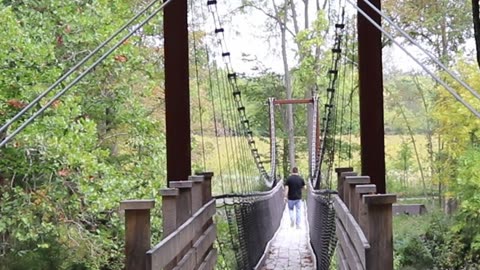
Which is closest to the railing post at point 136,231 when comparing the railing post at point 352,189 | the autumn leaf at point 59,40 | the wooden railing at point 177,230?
the wooden railing at point 177,230

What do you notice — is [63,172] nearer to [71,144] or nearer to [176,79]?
[71,144]

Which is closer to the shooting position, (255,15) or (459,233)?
(459,233)

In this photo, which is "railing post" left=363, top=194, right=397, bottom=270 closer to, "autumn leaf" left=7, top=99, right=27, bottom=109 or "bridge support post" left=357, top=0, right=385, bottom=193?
"bridge support post" left=357, top=0, right=385, bottom=193

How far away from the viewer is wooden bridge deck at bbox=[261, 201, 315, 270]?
5.36 metres

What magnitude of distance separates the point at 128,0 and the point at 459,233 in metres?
5.78

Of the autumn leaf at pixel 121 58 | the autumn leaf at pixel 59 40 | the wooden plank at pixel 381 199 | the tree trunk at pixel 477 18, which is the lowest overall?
the wooden plank at pixel 381 199

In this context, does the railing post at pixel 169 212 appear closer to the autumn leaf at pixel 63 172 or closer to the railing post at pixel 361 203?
the railing post at pixel 361 203

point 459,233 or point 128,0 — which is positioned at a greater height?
point 128,0

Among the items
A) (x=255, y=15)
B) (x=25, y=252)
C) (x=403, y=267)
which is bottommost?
(x=403, y=267)

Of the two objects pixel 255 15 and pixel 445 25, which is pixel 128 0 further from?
pixel 255 15

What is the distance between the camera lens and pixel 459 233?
10453mm

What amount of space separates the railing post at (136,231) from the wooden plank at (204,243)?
1004 millimetres

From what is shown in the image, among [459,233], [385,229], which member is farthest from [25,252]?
[459,233]

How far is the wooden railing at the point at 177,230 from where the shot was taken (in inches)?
65.5
